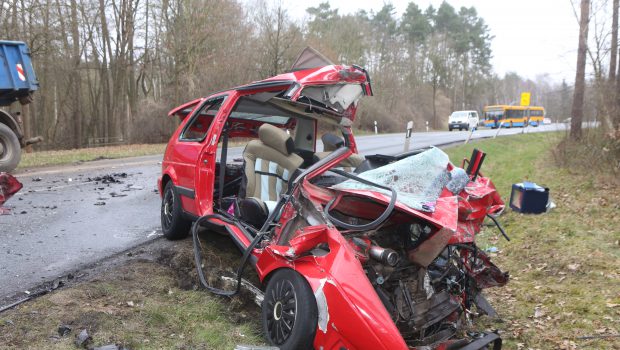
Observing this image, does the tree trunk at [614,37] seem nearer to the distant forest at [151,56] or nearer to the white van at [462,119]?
the distant forest at [151,56]

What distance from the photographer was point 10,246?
5.35 meters

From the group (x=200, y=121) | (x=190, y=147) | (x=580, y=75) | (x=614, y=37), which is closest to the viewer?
(x=190, y=147)

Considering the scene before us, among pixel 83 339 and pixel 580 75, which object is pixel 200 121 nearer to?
pixel 83 339

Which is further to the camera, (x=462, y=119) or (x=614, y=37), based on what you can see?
(x=462, y=119)

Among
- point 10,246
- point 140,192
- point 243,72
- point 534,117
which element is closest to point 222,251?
point 10,246

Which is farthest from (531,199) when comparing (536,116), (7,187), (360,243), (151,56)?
(536,116)

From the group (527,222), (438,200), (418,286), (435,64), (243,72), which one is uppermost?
(435,64)

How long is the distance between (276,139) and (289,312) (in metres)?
2.19

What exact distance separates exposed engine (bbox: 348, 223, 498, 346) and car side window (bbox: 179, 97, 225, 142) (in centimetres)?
275

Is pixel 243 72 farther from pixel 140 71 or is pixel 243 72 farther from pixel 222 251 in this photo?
pixel 222 251

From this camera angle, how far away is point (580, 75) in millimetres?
14438

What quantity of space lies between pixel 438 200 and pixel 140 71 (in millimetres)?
33730

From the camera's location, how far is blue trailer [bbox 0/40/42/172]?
1064 cm

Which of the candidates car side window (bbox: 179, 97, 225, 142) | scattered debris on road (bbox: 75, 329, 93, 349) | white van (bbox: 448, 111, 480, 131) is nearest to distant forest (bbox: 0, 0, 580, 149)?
white van (bbox: 448, 111, 480, 131)
